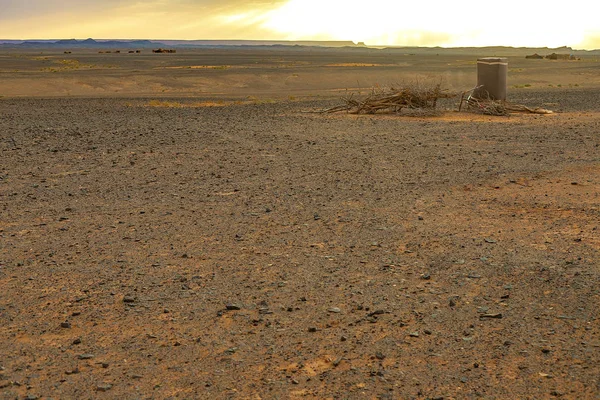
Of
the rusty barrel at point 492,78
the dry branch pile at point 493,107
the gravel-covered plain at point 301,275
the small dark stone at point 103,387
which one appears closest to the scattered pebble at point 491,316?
the gravel-covered plain at point 301,275

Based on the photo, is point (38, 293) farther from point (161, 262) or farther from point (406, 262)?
point (406, 262)

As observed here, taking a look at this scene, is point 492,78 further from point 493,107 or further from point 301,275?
point 301,275

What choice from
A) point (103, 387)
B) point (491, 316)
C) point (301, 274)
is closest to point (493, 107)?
point (301, 274)

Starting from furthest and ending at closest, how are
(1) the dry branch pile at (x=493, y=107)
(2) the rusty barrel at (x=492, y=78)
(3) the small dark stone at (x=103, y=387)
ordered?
(2) the rusty barrel at (x=492, y=78) → (1) the dry branch pile at (x=493, y=107) → (3) the small dark stone at (x=103, y=387)

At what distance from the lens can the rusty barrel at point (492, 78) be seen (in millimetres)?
25547

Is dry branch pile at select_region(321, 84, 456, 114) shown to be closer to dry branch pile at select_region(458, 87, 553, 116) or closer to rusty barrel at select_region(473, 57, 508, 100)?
dry branch pile at select_region(458, 87, 553, 116)

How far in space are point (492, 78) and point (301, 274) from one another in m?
20.0

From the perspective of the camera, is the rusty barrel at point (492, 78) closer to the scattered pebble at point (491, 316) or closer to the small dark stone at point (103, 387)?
the scattered pebble at point (491, 316)

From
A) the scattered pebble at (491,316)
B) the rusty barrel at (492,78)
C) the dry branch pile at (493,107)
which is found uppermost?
the rusty barrel at (492,78)

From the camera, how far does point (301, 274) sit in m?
7.49

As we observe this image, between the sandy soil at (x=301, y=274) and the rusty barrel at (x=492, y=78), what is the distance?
10.0m

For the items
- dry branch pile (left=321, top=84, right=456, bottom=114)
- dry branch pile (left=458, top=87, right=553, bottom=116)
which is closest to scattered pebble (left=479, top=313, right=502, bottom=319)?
dry branch pile (left=458, top=87, right=553, bottom=116)

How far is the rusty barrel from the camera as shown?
83.8ft

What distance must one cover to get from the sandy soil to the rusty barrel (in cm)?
1001
